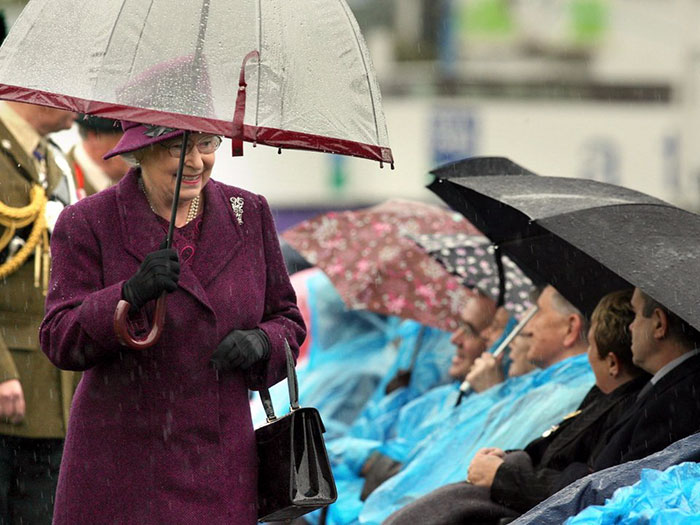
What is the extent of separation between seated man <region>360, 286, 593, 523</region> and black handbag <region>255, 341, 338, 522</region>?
1923mm

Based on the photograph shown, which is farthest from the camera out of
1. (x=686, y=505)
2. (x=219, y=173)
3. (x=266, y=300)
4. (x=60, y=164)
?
(x=219, y=173)

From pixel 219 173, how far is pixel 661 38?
29.5 ft

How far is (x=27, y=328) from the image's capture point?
4.85 meters

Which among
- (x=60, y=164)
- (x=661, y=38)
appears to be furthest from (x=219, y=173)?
(x=60, y=164)

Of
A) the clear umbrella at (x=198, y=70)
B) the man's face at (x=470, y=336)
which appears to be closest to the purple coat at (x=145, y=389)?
the clear umbrella at (x=198, y=70)

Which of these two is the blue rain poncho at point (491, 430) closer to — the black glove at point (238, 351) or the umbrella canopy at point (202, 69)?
the black glove at point (238, 351)

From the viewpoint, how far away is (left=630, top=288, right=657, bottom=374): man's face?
14.8 ft

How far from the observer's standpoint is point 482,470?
16.3 ft

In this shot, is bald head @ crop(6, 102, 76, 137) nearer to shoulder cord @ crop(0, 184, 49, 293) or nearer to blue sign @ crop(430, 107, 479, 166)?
shoulder cord @ crop(0, 184, 49, 293)

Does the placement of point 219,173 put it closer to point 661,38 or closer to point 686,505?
point 661,38

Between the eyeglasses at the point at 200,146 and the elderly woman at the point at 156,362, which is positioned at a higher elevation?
the eyeglasses at the point at 200,146

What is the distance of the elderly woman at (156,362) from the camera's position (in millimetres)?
3576

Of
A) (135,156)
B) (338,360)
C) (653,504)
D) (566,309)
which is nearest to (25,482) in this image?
(135,156)

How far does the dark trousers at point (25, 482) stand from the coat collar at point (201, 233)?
4.45 feet
